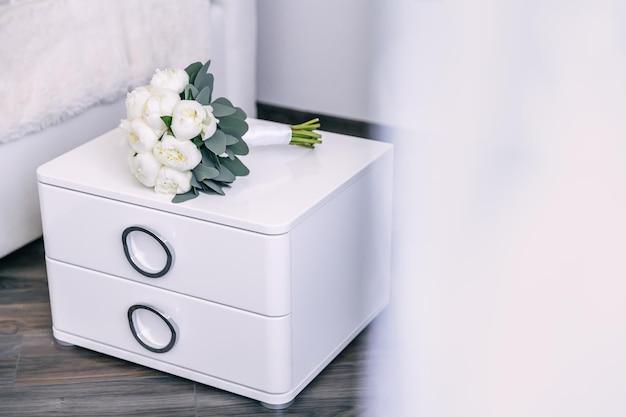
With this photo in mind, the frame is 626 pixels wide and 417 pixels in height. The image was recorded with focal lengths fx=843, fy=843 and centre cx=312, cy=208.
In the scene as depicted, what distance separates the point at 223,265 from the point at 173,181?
117 mm

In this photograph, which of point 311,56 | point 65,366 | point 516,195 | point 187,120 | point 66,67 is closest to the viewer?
point 516,195

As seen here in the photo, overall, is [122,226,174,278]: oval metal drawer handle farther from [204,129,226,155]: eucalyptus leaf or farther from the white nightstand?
[204,129,226,155]: eucalyptus leaf

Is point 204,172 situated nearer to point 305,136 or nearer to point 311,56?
point 305,136

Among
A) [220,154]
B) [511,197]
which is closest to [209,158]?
[220,154]

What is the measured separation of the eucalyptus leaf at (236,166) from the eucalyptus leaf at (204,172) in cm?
3

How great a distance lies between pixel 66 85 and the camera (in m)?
1.44

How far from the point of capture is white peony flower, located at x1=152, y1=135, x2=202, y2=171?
0.98 metres

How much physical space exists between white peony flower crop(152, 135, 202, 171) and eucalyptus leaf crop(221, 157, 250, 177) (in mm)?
46

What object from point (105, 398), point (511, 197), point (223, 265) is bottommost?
point (105, 398)

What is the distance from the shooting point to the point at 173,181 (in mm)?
1007

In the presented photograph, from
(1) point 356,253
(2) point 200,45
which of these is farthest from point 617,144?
(2) point 200,45

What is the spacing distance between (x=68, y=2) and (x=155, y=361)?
0.67 meters

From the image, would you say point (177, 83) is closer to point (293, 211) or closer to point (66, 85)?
point (293, 211)

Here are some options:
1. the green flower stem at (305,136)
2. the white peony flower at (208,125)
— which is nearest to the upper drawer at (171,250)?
the white peony flower at (208,125)
